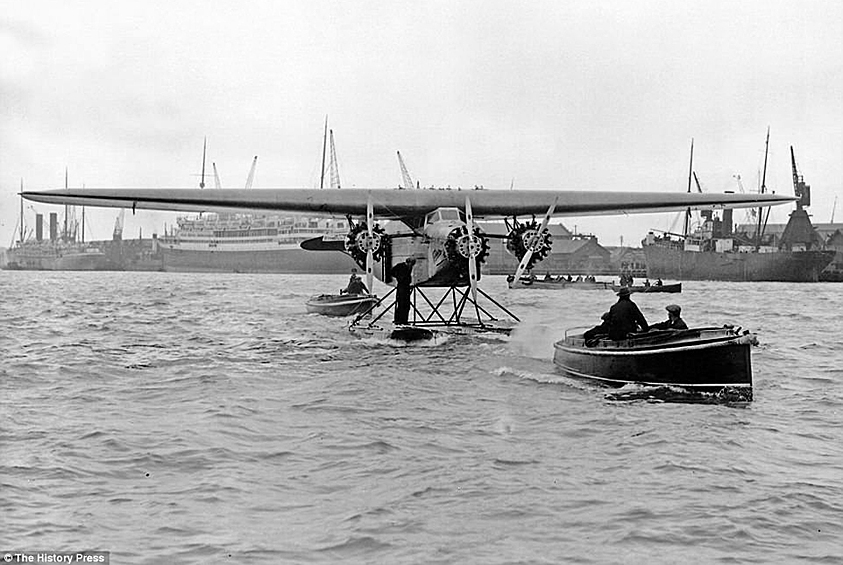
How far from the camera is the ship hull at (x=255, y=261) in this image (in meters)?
112

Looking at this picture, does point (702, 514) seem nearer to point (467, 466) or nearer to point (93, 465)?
point (467, 466)

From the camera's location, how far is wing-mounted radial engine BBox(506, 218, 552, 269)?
65.5ft

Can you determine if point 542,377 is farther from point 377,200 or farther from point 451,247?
point 377,200

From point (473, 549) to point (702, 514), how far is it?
6.60 ft

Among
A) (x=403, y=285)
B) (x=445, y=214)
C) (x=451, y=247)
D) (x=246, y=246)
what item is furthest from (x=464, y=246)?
(x=246, y=246)

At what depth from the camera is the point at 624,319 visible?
43.6 ft

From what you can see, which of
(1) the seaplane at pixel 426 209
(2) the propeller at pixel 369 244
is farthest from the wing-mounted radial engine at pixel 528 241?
(2) the propeller at pixel 369 244

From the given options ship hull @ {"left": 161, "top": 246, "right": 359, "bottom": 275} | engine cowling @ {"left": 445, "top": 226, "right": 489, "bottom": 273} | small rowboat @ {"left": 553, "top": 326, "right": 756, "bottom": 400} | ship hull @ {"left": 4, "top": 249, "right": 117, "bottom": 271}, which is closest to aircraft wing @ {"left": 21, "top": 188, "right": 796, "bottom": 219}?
engine cowling @ {"left": 445, "top": 226, "right": 489, "bottom": 273}

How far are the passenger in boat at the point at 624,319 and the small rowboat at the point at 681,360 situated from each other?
0.28 metres

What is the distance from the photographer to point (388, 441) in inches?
355

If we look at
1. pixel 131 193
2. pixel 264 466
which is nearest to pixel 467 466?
pixel 264 466

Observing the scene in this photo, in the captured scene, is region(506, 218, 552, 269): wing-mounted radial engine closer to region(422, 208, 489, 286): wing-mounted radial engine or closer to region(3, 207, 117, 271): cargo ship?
region(422, 208, 489, 286): wing-mounted radial engine

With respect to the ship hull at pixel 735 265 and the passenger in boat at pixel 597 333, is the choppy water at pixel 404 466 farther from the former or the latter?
the ship hull at pixel 735 265

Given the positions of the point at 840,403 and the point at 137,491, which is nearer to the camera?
the point at 137,491
